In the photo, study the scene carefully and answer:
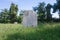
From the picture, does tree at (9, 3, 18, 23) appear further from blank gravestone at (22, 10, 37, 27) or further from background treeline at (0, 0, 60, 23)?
blank gravestone at (22, 10, 37, 27)

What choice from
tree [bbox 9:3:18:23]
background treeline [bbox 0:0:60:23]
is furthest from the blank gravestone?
tree [bbox 9:3:18:23]

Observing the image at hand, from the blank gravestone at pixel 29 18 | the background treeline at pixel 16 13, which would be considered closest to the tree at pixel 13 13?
the background treeline at pixel 16 13

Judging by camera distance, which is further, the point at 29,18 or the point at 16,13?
the point at 16,13

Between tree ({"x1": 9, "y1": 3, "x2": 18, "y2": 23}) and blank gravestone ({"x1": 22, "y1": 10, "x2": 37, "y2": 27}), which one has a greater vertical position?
blank gravestone ({"x1": 22, "y1": 10, "x2": 37, "y2": 27})

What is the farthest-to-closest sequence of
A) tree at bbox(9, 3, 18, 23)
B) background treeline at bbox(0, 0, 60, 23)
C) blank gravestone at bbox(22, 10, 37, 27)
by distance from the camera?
tree at bbox(9, 3, 18, 23), background treeline at bbox(0, 0, 60, 23), blank gravestone at bbox(22, 10, 37, 27)

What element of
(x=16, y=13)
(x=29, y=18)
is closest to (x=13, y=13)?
(x=16, y=13)

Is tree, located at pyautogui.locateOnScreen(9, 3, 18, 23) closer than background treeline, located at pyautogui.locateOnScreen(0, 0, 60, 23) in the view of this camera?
No

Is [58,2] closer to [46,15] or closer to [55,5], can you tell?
[55,5]

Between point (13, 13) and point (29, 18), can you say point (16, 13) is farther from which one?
point (29, 18)

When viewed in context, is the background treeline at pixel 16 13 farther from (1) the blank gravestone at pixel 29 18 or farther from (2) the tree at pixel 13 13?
(1) the blank gravestone at pixel 29 18

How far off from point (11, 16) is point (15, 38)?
4397 cm

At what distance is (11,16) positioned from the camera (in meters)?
49.2

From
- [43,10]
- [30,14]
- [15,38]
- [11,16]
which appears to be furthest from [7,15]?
[15,38]

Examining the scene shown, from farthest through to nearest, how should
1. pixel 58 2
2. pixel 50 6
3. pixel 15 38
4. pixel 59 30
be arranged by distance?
pixel 50 6, pixel 58 2, pixel 59 30, pixel 15 38
